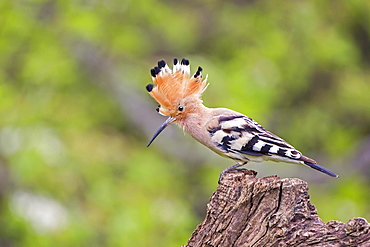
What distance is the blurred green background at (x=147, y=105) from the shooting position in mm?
7270

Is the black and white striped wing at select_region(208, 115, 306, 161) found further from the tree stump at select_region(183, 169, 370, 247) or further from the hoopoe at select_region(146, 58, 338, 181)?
the tree stump at select_region(183, 169, 370, 247)

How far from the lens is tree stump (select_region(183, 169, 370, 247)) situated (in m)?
2.76

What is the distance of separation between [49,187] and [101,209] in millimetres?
756

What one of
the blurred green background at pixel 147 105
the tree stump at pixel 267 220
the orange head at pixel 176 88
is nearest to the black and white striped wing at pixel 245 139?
the orange head at pixel 176 88

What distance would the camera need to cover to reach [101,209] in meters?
7.55

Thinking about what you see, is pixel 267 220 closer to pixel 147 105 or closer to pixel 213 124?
pixel 213 124

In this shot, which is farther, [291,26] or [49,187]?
[291,26]

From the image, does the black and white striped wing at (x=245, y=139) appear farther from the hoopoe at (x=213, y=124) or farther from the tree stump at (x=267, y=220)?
the tree stump at (x=267, y=220)

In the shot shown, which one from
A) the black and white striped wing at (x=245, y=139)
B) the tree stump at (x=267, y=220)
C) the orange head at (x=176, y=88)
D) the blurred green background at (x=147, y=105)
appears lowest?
the tree stump at (x=267, y=220)

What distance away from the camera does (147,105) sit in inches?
347

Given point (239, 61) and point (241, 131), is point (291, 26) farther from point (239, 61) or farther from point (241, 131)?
point (241, 131)

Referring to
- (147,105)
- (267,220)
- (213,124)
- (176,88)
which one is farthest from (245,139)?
(147,105)

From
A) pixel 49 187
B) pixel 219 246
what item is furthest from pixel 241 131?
pixel 49 187

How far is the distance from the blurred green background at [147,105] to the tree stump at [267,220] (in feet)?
12.8
